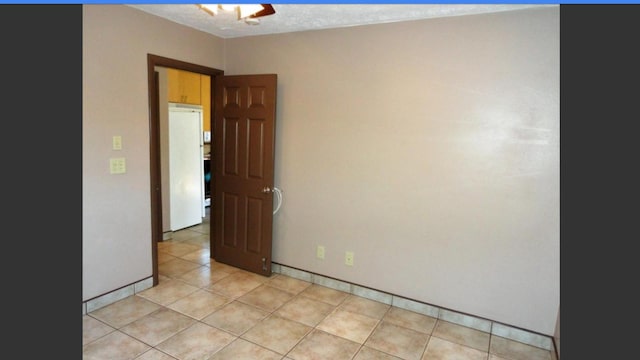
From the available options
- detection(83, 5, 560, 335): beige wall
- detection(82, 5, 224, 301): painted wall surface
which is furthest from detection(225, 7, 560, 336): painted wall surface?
detection(82, 5, 224, 301): painted wall surface

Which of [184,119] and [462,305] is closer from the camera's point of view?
[462,305]

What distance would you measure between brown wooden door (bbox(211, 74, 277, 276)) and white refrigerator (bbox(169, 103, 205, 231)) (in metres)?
1.27

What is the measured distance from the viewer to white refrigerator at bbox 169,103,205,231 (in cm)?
482

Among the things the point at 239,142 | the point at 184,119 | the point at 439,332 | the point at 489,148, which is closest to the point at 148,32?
the point at 239,142

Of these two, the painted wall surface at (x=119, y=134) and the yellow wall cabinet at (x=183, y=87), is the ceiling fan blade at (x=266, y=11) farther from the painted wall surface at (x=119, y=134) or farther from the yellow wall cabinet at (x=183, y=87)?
the yellow wall cabinet at (x=183, y=87)

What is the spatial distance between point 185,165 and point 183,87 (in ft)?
3.57

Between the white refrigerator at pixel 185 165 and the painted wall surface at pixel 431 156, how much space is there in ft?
5.93

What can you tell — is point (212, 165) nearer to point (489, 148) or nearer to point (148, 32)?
point (148, 32)

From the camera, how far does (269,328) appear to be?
9.01 ft

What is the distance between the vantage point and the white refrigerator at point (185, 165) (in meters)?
4.82

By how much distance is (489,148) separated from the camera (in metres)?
2.66

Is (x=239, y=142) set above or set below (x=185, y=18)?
below

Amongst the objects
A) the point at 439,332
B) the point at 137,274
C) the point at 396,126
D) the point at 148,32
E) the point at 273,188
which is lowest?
the point at 439,332

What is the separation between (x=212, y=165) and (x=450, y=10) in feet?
8.59
